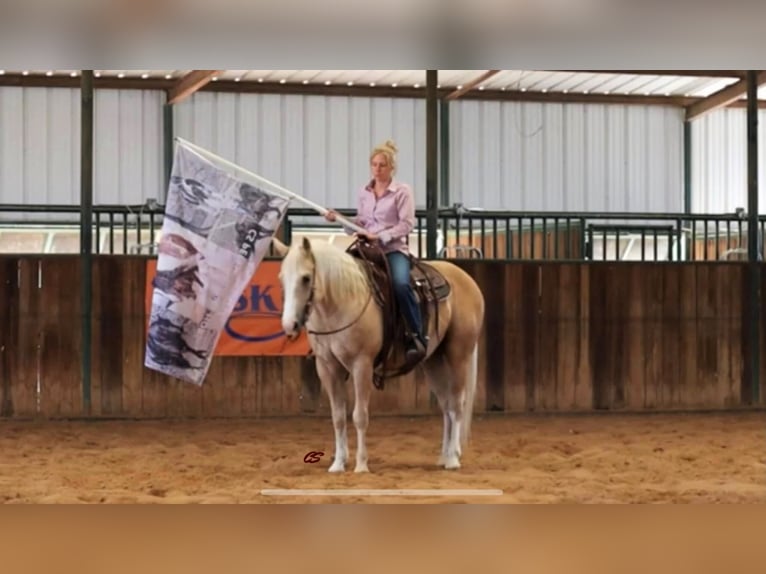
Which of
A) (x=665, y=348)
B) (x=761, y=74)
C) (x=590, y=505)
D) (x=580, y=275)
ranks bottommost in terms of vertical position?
(x=590, y=505)

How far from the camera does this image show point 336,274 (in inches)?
210

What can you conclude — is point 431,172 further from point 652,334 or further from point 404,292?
point 404,292

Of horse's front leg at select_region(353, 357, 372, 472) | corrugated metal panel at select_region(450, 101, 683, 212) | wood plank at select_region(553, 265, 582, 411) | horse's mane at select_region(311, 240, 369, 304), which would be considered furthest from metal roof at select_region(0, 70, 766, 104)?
horse's front leg at select_region(353, 357, 372, 472)

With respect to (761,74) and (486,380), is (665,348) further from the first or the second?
(761,74)

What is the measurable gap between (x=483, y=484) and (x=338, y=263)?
1240 millimetres

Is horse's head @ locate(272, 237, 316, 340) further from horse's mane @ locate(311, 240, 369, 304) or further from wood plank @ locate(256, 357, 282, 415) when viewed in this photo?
wood plank @ locate(256, 357, 282, 415)

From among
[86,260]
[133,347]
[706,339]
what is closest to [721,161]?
[706,339]

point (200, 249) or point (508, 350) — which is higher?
point (200, 249)

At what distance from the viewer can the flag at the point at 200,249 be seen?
6.20 m

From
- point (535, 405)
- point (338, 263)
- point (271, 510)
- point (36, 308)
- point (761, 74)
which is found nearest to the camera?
point (271, 510)

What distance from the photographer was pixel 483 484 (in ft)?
17.8

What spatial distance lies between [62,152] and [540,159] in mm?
4993
